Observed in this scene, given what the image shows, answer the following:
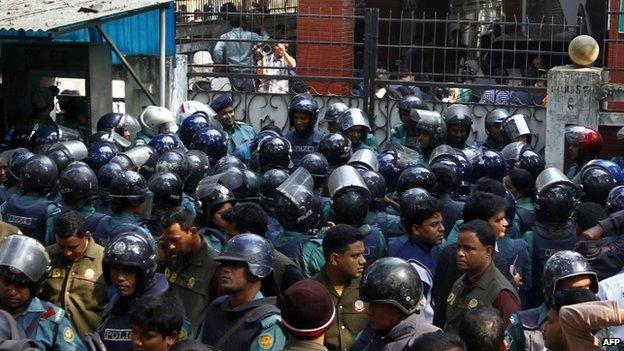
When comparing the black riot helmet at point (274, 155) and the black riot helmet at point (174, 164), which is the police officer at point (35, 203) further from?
the black riot helmet at point (274, 155)

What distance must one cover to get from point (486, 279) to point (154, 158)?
15.9ft

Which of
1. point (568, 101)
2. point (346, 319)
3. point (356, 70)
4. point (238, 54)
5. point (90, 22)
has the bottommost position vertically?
point (346, 319)

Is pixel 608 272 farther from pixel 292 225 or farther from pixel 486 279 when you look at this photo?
pixel 292 225

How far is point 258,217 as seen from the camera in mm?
8156

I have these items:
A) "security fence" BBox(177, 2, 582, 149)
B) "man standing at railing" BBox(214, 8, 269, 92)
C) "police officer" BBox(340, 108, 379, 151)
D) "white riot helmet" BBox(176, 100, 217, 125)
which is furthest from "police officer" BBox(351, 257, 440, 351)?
"man standing at railing" BBox(214, 8, 269, 92)

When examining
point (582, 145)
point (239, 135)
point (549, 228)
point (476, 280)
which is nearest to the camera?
point (476, 280)

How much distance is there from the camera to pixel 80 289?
25.8 feet

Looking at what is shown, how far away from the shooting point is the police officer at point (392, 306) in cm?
593

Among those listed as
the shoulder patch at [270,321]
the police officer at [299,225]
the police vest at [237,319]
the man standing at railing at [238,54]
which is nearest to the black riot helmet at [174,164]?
the police officer at [299,225]

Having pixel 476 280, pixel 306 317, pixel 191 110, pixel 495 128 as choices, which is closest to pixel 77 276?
pixel 476 280

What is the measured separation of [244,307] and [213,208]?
8.07 feet

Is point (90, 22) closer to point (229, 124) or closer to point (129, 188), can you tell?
point (229, 124)

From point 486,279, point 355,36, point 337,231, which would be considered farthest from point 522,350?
point 355,36

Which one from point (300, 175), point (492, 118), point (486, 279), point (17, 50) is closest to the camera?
point (486, 279)
